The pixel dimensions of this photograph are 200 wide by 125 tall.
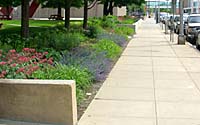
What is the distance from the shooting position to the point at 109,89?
9.94 metres

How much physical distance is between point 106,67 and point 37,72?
4013 mm

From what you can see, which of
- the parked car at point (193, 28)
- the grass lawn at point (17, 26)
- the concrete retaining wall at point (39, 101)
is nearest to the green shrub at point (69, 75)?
the concrete retaining wall at point (39, 101)

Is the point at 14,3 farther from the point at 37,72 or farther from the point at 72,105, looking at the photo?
the point at 72,105

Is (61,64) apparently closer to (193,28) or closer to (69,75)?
(69,75)

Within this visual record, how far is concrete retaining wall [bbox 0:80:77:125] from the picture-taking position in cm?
688

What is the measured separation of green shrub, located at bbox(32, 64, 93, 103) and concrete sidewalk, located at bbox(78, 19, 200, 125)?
37cm

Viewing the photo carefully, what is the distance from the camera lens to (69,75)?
936cm

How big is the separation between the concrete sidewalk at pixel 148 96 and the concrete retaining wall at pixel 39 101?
35 cm

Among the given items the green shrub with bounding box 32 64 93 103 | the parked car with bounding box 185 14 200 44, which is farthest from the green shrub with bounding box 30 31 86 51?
the parked car with bounding box 185 14 200 44

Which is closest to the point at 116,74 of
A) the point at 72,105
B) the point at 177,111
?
the point at 177,111

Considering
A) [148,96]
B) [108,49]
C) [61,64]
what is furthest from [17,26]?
[148,96]

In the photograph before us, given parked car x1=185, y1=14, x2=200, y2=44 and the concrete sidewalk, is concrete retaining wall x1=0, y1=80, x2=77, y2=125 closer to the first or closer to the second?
the concrete sidewalk

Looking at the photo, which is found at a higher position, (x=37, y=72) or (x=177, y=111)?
(x=37, y=72)

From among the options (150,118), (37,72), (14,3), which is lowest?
(150,118)
